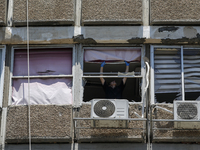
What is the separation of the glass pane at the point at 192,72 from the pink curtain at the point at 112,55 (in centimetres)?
110

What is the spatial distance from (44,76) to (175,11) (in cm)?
323

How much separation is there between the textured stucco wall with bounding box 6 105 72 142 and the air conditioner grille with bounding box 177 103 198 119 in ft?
7.43

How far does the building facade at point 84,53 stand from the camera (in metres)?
9.88

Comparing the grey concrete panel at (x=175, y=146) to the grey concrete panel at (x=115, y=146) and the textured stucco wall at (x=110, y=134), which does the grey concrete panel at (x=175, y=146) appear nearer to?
the grey concrete panel at (x=115, y=146)

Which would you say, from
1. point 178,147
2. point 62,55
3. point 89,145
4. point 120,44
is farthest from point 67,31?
point 178,147

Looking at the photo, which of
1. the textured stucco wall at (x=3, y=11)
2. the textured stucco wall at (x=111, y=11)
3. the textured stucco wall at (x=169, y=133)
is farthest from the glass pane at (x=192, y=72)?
the textured stucco wall at (x=3, y=11)

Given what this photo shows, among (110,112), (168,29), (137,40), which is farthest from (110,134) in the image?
(168,29)

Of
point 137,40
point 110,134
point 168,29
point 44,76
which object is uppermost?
point 168,29

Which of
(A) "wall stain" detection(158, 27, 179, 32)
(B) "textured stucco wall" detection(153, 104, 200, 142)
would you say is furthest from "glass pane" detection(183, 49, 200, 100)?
(B) "textured stucco wall" detection(153, 104, 200, 142)

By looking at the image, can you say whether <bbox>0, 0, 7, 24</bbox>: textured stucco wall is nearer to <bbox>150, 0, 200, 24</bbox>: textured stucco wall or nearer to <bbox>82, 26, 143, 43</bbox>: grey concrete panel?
<bbox>82, 26, 143, 43</bbox>: grey concrete panel

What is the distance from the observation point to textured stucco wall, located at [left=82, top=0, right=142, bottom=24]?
406 inches

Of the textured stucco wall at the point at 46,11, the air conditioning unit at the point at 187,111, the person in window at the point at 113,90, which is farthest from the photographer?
the person in window at the point at 113,90

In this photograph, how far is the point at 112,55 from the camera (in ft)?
34.5

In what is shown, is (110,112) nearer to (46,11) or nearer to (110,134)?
(110,134)
